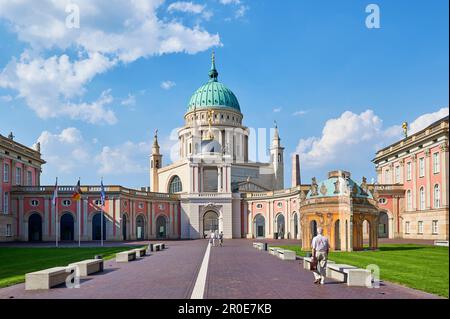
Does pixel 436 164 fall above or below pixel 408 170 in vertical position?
above

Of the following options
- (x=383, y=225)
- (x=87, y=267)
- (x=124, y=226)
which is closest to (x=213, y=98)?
(x=124, y=226)

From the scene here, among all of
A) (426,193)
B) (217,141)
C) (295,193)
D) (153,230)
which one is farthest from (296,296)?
(217,141)

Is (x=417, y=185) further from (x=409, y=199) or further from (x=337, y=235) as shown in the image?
(x=337, y=235)

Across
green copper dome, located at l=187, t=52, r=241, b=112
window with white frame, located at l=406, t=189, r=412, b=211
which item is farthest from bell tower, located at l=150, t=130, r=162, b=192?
window with white frame, located at l=406, t=189, r=412, b=211

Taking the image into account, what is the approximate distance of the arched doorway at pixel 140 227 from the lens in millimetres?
80562

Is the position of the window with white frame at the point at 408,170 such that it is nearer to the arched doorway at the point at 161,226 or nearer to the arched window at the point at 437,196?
the arched window at the point at 437,196

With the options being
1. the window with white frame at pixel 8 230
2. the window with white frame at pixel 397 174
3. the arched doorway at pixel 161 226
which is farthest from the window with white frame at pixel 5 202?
the window with white frame at pixel 397 174

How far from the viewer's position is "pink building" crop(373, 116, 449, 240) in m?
62.3

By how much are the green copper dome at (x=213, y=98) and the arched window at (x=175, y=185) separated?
17.7 metres

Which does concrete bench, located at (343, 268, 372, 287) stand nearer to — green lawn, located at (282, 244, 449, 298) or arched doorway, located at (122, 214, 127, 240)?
green lawn, located at (282, 244, 449, 298)

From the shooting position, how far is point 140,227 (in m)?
81.5

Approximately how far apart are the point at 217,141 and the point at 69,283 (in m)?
81.8

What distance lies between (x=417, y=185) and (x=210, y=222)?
36.0 meters
